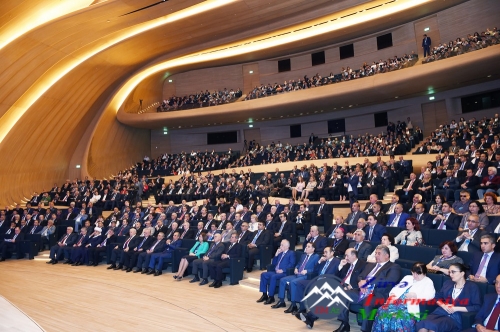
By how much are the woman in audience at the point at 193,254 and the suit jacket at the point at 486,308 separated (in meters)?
5.20

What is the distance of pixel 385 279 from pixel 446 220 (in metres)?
2.33

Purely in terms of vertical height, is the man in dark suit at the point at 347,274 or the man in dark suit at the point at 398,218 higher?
the man in dark suit at the point at 398,218

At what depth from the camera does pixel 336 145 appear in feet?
54.5

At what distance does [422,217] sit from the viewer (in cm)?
691

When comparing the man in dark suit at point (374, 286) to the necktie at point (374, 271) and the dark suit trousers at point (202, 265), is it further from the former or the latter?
the dark suit trousers at point (202, 265)

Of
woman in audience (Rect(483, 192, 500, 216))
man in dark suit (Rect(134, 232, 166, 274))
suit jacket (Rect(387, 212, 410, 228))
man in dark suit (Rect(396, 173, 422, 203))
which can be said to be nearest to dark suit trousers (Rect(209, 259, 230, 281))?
man in dark suit (Rect(134, 232, 166, 274))

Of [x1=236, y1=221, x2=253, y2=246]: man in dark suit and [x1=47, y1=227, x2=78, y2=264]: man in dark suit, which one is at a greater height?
[x1=236, y1=221, x2=253, y2=246]: man in dark suit

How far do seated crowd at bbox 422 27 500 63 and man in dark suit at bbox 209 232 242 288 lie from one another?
399 inches

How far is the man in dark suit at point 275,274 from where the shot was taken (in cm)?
611

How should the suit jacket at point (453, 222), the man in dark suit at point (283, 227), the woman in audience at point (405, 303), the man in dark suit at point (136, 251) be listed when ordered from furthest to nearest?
the man in dark suit at point (136, 251)
the man in dark suit at point (283, 227)
the suit jacket at point (453, 222)
the woman in audience at point (405, 303)

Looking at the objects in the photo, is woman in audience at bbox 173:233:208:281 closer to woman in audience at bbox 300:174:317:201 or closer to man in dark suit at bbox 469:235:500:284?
woman in audience at bbox 300:174:317:201

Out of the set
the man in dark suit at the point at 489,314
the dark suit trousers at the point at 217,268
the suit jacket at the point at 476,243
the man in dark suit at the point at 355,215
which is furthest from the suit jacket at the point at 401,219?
the man in dark suit at the point at 489,314

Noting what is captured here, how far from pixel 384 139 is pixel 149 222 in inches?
368

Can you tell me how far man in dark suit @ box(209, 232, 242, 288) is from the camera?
732 cm
